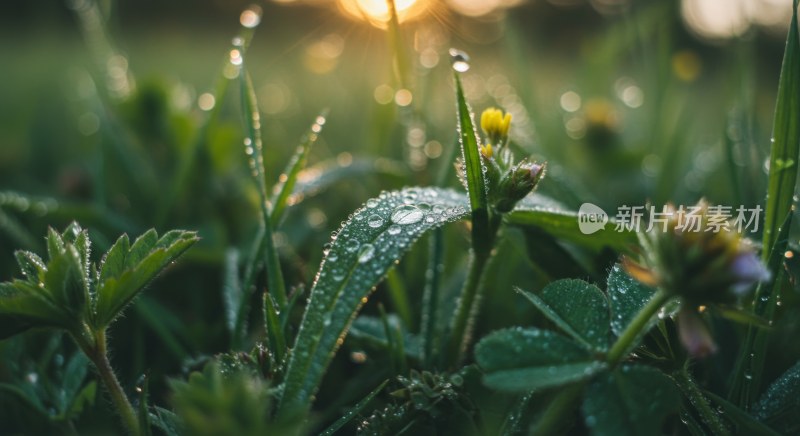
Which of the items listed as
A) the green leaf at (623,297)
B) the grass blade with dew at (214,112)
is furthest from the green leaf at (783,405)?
the grass blade with dew at (214,112)

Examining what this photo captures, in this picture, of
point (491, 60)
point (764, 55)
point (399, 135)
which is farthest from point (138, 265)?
point (764, 55)

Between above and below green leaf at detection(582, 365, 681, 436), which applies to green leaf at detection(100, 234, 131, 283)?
above

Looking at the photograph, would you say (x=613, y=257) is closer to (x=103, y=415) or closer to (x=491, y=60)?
(x=103, y=415)

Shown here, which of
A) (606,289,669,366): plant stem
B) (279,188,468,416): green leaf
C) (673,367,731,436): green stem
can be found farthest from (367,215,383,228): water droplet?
(673,367,731,436): green stem

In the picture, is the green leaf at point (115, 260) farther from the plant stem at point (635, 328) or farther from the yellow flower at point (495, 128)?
the plant stem at point (635, 328)

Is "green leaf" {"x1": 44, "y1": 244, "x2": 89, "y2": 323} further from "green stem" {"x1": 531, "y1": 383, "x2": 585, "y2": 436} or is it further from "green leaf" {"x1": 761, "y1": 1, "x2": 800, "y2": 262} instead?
"green leaf" {"x1": 761, "y1": 1, "x2": 800, "y2": 262}

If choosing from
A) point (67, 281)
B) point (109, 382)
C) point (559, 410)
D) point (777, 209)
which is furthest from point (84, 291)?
point (777, 209)

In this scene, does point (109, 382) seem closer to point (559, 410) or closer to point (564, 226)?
point (559, 410)

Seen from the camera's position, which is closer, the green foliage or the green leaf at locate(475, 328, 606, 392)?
the green foliage
